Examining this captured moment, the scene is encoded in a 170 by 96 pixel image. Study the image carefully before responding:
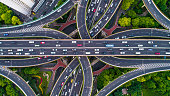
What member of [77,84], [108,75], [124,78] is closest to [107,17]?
[108,75]

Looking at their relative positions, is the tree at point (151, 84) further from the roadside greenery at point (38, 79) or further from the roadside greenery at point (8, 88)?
the roadside greenery at point (8, 88)

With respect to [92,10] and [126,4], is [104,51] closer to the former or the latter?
[92,10]

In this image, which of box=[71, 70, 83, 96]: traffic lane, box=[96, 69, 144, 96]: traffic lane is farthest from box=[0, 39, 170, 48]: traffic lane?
box=[71, 70, 83, 96]: traffic lane

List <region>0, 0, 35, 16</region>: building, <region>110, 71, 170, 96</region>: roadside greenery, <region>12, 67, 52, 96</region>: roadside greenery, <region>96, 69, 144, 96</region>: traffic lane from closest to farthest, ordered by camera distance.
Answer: <region>0, 0, 35, 16</region>: building
<region>96, 69, 144, 96</region>: traffic lane
<region>110, 71, 170, 96</region>: roadside greenery
<region>12, 67, 52, 96</region>: roadside greenery

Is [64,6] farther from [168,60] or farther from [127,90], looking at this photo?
[168,60]

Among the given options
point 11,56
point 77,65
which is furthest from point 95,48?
point 11,56

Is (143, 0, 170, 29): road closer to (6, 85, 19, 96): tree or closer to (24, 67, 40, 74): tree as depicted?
(24, 67, 40, 74): tree
